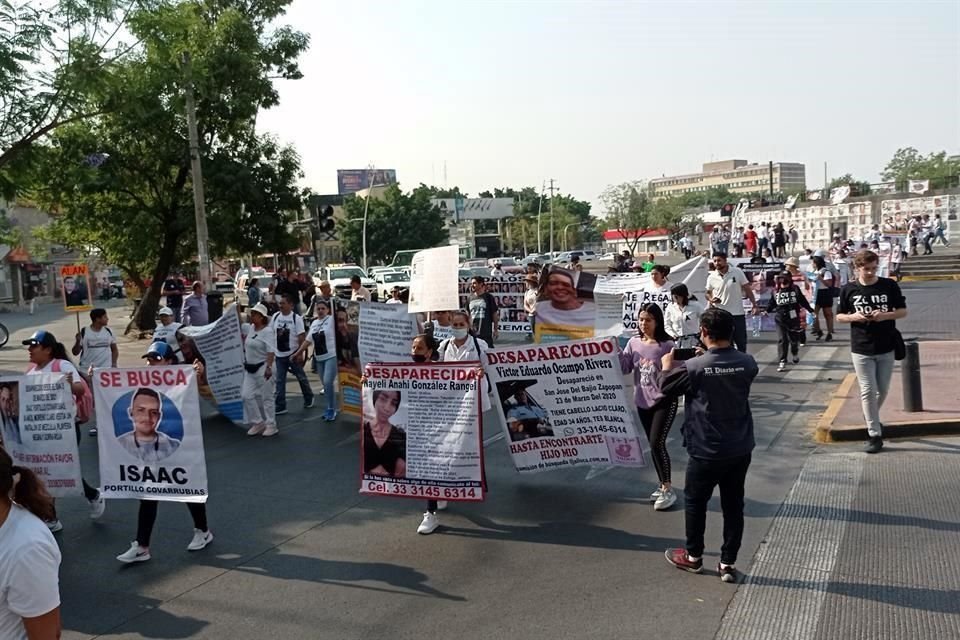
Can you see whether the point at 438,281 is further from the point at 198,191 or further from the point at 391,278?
the point at 391,278

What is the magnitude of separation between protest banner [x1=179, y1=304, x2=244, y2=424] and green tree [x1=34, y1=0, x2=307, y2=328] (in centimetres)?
1162

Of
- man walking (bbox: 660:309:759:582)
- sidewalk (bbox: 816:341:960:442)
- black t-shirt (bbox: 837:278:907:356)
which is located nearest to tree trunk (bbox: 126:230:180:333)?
sidewalk (bbox: 816:341:960:442)

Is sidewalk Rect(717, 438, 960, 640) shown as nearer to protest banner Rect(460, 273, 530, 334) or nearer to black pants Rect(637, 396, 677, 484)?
black pants Rect(637, 396, 677, 484)

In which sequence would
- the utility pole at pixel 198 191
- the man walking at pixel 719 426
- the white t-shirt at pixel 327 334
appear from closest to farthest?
the man walking at pixel 719 426, the white t-shirt at pixel 327 334, the utility pole at pixel 198 191

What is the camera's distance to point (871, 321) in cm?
759

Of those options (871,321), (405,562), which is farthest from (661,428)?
(871,321)

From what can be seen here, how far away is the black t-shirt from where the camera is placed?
7.57 m

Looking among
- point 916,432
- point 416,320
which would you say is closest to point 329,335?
point 416,320

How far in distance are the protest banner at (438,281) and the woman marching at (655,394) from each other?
6.62ft

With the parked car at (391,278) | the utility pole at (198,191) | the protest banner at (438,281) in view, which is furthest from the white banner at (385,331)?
the parked car at (391,278)

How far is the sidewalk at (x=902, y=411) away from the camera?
333 inches

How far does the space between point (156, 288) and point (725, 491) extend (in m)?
22.2

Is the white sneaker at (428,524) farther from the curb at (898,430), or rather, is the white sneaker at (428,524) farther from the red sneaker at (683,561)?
the curb at (898,430)

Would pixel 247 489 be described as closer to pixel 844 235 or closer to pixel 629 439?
pixel 629 439
